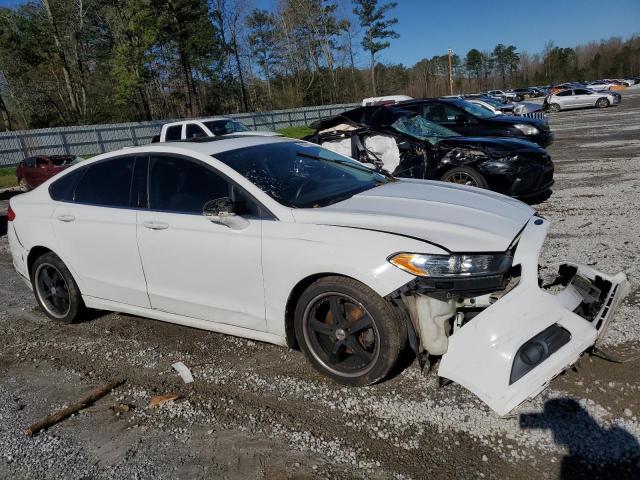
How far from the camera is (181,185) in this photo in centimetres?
371

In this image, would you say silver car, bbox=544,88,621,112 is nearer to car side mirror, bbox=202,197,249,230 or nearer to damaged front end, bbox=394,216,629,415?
damaged front end, bbox=394,216,629,415

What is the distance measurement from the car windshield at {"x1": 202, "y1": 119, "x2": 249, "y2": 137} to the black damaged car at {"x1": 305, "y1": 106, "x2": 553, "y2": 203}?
8656 mm

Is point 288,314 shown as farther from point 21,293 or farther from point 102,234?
point 21,293

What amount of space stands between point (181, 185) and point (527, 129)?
9.33m

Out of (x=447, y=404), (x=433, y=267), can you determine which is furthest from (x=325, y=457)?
(x=433, y=267)

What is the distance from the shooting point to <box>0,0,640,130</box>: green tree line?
3644 centimetres

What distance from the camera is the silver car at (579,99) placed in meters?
32.1

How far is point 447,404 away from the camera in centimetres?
289

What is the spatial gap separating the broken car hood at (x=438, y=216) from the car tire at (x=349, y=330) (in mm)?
417

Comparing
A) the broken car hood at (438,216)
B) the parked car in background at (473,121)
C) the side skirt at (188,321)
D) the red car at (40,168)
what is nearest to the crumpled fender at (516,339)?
the broken car hood at (438,216)

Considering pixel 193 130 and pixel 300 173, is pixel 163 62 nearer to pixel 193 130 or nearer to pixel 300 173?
pixel 193 130

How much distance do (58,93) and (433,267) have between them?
45.1 m

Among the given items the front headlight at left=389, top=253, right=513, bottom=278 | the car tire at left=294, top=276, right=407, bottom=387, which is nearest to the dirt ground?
the car tire at left=294, top=276, right=407, bottom=387

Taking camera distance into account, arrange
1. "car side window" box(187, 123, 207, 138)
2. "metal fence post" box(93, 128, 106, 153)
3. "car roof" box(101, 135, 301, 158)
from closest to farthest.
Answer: "car roof" box(101, 135, 301, 158) < "car side window" box(187, 123, 207, 138) < "metal fence post" box(93, 128, 106, 153)
